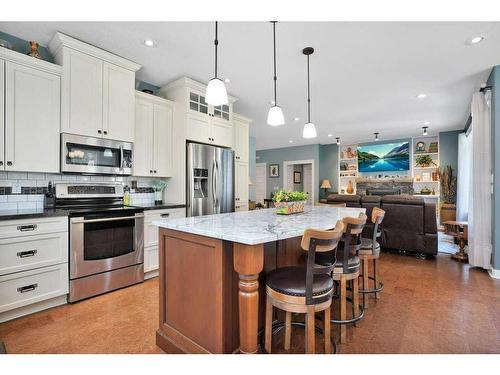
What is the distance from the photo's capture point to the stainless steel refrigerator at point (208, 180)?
3.50 meters

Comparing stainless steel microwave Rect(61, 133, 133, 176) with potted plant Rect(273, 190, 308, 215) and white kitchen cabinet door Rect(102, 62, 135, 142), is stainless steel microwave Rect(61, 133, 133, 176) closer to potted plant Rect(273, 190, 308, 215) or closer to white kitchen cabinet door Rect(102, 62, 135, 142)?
white kitchen cabinet door Rect(102, 62, 135, 142)

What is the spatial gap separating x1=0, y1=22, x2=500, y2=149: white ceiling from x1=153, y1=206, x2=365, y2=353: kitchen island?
6.51 feet

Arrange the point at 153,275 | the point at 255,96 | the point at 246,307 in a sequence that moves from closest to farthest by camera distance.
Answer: the point at 246,307, the point at 153,275, the point at 255,96

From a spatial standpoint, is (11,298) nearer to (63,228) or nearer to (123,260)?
(63,228)

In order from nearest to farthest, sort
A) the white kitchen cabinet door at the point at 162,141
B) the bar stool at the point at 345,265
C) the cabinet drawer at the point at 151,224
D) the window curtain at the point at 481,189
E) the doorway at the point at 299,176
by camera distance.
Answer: the bar stool at the point at 345,265
the cabinet drawer at the point at 151,224
the window curtain at the point at 481,189
the white kitchen cabinet door at the point at 162,141
the doorway at the point at 299,176

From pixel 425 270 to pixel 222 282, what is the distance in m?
3.36

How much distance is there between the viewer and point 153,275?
3.21 m

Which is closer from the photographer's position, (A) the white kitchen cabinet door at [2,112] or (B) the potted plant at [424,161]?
(A) the white kitchen cabinet door at [2,112]

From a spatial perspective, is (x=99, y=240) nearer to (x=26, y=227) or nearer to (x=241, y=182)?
(x=26, y=227)

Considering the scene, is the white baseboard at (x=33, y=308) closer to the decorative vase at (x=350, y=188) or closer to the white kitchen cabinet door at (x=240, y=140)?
the white kitchen cabinet door at (x=240, y=140)

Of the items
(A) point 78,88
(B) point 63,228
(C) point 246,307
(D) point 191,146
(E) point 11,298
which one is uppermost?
(A) point 78,88

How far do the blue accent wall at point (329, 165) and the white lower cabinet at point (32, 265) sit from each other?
26.2ft

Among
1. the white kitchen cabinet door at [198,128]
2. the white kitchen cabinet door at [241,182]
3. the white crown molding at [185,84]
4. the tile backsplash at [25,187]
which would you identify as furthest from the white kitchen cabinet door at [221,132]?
the tile backsplash at [25,187]
